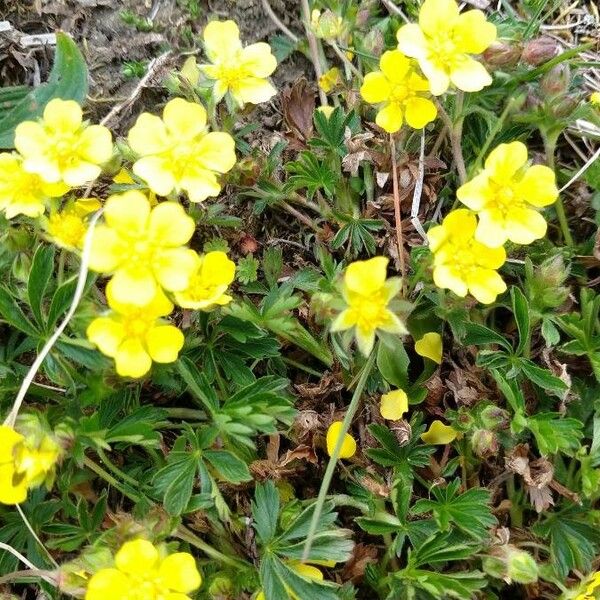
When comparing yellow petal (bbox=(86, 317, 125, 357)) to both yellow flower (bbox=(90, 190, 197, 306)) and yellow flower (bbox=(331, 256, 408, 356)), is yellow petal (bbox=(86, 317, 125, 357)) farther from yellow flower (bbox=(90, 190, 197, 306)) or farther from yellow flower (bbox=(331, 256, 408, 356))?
yellow flower (bbox=(331, 256, 408, 356))

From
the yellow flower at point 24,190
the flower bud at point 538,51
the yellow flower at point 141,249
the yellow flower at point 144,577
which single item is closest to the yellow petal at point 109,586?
the yellow flower at point 144,577

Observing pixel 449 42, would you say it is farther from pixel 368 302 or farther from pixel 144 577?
pixel 144 577

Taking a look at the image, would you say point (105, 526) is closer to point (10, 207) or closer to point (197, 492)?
point (197, 492)

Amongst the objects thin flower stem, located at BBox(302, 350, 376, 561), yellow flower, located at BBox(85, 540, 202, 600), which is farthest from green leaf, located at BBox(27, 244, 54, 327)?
thin flower stem, located at BBox(302, 350, 376, 561)

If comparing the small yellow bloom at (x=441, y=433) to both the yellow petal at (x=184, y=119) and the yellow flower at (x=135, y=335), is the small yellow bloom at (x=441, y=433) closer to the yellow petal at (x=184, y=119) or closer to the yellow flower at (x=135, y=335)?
the yellow flower at (x=135, y=335)

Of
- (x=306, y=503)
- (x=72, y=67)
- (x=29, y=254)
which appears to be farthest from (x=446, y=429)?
(x=72, y=67)

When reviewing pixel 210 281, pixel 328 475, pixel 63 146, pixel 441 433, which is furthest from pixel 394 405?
pixel 63 146

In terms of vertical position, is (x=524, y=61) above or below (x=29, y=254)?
above
